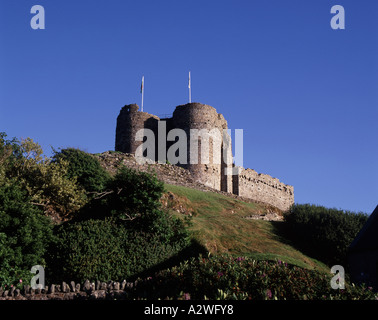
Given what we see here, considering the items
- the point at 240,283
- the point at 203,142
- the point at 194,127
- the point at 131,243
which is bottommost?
the point at 240,283

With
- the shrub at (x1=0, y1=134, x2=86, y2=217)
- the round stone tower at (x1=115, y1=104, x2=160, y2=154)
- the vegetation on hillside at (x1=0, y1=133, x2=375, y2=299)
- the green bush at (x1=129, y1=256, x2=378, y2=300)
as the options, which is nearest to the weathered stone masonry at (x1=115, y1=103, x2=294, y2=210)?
the round stone tower at (x1=115, y1=104, x2=160, y2=154)

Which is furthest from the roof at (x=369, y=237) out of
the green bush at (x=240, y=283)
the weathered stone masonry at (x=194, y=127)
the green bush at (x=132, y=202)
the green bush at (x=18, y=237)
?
the weathered stone masonry at (x=194, y=127)

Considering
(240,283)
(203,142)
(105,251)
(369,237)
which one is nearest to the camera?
(240,283)

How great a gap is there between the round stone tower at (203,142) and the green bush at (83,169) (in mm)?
19331

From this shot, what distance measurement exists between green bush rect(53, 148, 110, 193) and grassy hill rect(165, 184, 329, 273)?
5174 mm

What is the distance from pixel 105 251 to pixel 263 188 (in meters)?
40.3

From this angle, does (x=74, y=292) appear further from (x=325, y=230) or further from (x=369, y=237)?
(x=325, y=230)

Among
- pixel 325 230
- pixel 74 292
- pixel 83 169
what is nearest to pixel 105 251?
pixel 74 292

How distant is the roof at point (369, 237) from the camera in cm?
1510

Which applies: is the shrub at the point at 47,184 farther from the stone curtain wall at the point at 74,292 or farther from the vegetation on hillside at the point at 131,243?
the stone curtain wall at the point at 74,292

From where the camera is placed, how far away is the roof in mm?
15102

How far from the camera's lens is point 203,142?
142 ft

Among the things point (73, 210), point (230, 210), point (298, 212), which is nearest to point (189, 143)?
point (230, 210)
